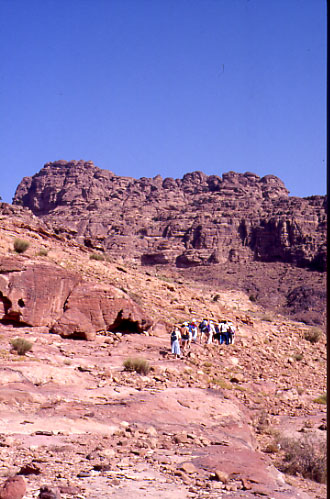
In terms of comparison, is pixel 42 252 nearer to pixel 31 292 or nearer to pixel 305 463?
pixel 31 292

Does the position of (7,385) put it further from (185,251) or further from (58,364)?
(185,251)

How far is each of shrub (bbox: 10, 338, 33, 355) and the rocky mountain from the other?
108ft

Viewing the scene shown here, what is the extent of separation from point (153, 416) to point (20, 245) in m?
12.8

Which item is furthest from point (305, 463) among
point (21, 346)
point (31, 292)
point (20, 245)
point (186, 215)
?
point (186, 215)

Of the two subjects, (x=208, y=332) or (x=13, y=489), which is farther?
(x=208, y=332)

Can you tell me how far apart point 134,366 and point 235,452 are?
16.1 feet

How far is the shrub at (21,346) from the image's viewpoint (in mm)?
11898

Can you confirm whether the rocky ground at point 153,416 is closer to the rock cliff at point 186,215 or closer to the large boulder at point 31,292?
the large boulder at point 31,292

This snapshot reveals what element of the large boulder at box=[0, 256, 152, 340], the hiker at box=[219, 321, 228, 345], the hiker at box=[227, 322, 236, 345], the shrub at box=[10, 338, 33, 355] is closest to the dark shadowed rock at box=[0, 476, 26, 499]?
the shrub at box=[10, 338, 33, 355]

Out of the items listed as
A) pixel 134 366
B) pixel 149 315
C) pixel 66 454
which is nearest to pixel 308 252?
pixel 149 315

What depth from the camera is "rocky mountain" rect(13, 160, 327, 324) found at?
230ft

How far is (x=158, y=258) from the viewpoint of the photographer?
8294 centimetres

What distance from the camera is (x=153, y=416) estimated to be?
9273mm

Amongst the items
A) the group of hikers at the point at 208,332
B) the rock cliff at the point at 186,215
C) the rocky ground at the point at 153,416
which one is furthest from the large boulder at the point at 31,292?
the rock cliff at the point at 186,215
